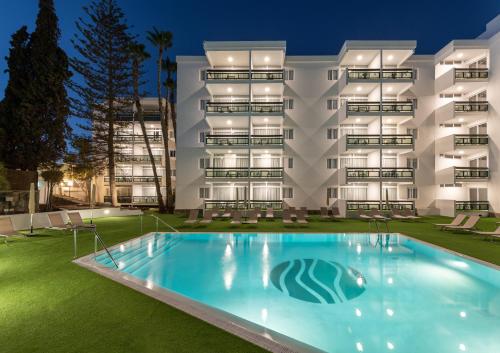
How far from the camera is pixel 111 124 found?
27094 mm

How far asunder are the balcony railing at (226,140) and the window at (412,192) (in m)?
16.0

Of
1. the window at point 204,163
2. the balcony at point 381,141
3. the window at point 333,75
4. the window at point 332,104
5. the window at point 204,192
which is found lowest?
the window at point 204,192

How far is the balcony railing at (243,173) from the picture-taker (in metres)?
24.1

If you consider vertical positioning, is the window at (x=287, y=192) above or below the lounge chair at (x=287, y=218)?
above

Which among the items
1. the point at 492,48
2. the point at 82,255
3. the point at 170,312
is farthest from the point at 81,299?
the point at 492,48

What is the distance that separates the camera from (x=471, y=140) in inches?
933

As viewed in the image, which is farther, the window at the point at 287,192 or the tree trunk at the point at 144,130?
the tree trunk at the point at 144,130

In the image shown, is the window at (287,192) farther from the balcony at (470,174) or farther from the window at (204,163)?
the balcony at (470,174)

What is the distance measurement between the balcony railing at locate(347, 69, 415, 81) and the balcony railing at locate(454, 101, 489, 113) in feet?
15.7

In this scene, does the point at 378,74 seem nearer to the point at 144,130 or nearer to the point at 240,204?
the point at 240,204

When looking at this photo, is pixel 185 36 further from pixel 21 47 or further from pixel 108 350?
pixel 108 350

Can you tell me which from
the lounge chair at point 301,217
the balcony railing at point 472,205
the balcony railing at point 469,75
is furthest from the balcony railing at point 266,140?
the balcony railing at point 469,75

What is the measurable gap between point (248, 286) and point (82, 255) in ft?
17.3

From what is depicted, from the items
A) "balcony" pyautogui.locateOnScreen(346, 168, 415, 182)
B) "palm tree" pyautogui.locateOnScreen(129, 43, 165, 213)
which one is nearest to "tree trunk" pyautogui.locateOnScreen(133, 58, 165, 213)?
"palm tree" pyautogui.locateOnScreen(129, 43, 165, 213)
